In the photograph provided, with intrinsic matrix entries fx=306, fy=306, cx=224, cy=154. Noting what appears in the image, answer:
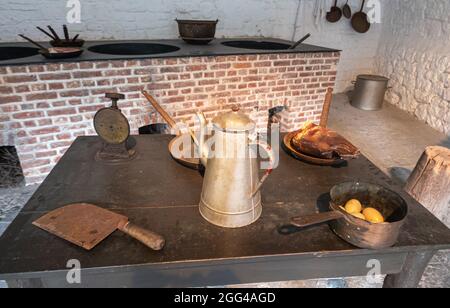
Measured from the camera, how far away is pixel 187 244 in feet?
2.95

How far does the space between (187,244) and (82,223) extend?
0.33 meters

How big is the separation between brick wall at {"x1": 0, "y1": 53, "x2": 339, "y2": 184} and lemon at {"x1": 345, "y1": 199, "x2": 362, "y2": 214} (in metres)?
1.80

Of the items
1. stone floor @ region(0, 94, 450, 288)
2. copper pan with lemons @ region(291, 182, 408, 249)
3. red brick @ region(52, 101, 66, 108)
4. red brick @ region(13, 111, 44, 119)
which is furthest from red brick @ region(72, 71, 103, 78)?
copper pan with lemons @ region(291, 182, 408, 249)

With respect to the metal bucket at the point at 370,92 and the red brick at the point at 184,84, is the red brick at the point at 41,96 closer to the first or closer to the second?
the red brick at the point at 184,84

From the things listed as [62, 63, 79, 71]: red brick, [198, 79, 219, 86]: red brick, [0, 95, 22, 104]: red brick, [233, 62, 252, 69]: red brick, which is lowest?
[0, 95, 22, 104]: red brick

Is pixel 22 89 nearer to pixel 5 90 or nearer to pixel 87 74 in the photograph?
pixel 5 90

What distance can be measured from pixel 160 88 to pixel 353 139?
87.0 inches

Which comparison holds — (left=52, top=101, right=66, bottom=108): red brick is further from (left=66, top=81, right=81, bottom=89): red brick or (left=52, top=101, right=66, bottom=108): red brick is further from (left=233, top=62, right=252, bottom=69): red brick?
(left=233, top=62, right=252, bottom=69): red brick

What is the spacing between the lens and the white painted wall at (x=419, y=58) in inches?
144

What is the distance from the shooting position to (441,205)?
6.10 ft

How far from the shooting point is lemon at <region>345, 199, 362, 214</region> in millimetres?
964

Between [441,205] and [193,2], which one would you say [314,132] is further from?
[193,2]
